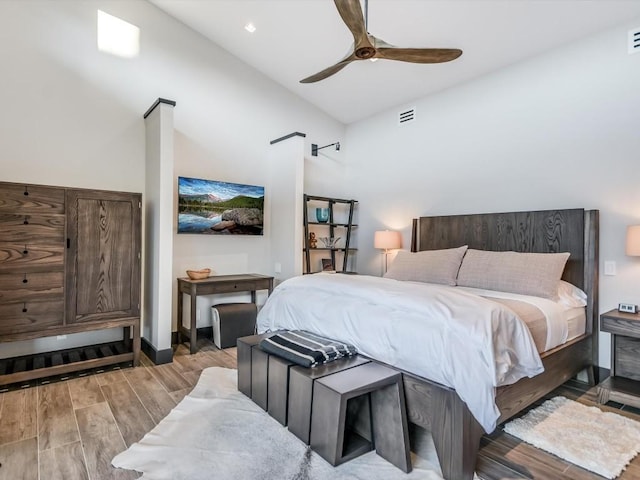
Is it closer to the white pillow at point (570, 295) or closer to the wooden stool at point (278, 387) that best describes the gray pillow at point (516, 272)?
the white pillow at point (570, 295)

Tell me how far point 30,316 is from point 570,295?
465 cm

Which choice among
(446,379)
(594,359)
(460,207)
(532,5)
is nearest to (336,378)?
(446,379)

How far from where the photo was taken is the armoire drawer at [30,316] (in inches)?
116

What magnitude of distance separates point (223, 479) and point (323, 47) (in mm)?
4242

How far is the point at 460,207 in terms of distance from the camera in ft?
14.3

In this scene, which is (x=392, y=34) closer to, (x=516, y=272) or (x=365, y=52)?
(x=365, y=52)

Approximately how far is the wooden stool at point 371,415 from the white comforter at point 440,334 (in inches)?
7.6

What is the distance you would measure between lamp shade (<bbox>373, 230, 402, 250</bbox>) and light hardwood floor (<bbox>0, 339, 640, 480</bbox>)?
240 cm

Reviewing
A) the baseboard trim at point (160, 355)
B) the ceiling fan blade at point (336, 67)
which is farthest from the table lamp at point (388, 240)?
the baseboard trim at point (160, 355)

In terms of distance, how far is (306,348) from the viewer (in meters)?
2.37

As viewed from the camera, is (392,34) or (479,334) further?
(392,34)

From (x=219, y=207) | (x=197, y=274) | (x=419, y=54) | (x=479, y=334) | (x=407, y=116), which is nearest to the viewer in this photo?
(x=479, y=334)

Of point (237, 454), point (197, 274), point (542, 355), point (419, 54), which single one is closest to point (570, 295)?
point (542, 355)

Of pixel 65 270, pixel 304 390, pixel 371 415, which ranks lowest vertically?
pixel 371 415
